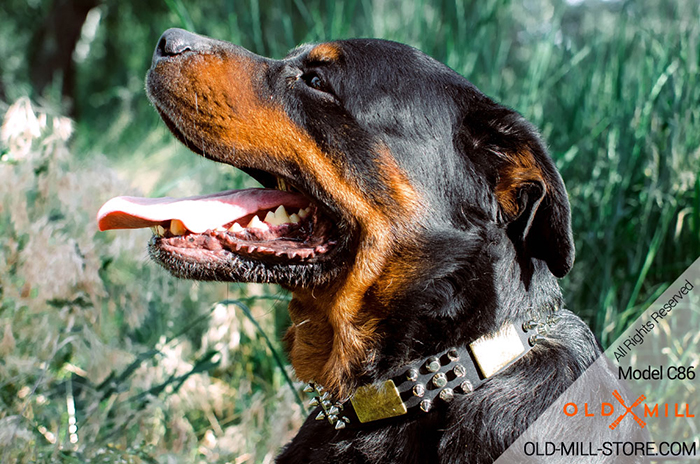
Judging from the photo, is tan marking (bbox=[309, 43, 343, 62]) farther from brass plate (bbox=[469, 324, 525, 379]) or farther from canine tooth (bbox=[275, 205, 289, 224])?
brass plate (bbox=[469, 324, 525, 379])

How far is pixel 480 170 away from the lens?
248 centimetres

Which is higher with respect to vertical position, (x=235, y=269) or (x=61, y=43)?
(x=61, y=43)

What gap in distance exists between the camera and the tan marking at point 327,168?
94.4 inches

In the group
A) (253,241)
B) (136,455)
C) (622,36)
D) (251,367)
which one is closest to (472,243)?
(253,241)

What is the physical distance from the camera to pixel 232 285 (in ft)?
14.7

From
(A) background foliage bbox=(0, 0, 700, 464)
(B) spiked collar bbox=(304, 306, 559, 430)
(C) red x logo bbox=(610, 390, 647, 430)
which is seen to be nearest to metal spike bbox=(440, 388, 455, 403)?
(B) spiked collar bbox=(304, 306, 559, 430)

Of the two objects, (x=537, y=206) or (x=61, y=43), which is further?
(x=61, y=43)

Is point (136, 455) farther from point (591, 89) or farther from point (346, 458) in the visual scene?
point (591, 89)

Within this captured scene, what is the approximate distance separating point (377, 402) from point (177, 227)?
100cm

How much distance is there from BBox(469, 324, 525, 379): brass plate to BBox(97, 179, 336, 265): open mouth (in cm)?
68

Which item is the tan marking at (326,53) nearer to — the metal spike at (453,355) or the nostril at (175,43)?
the nostril at (175,43)

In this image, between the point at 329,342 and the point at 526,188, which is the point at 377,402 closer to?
the point at 329,342

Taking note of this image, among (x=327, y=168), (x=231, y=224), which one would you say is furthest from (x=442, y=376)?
(x=231, y=224)

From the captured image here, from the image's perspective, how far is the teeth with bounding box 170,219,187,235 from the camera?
2.45 m
